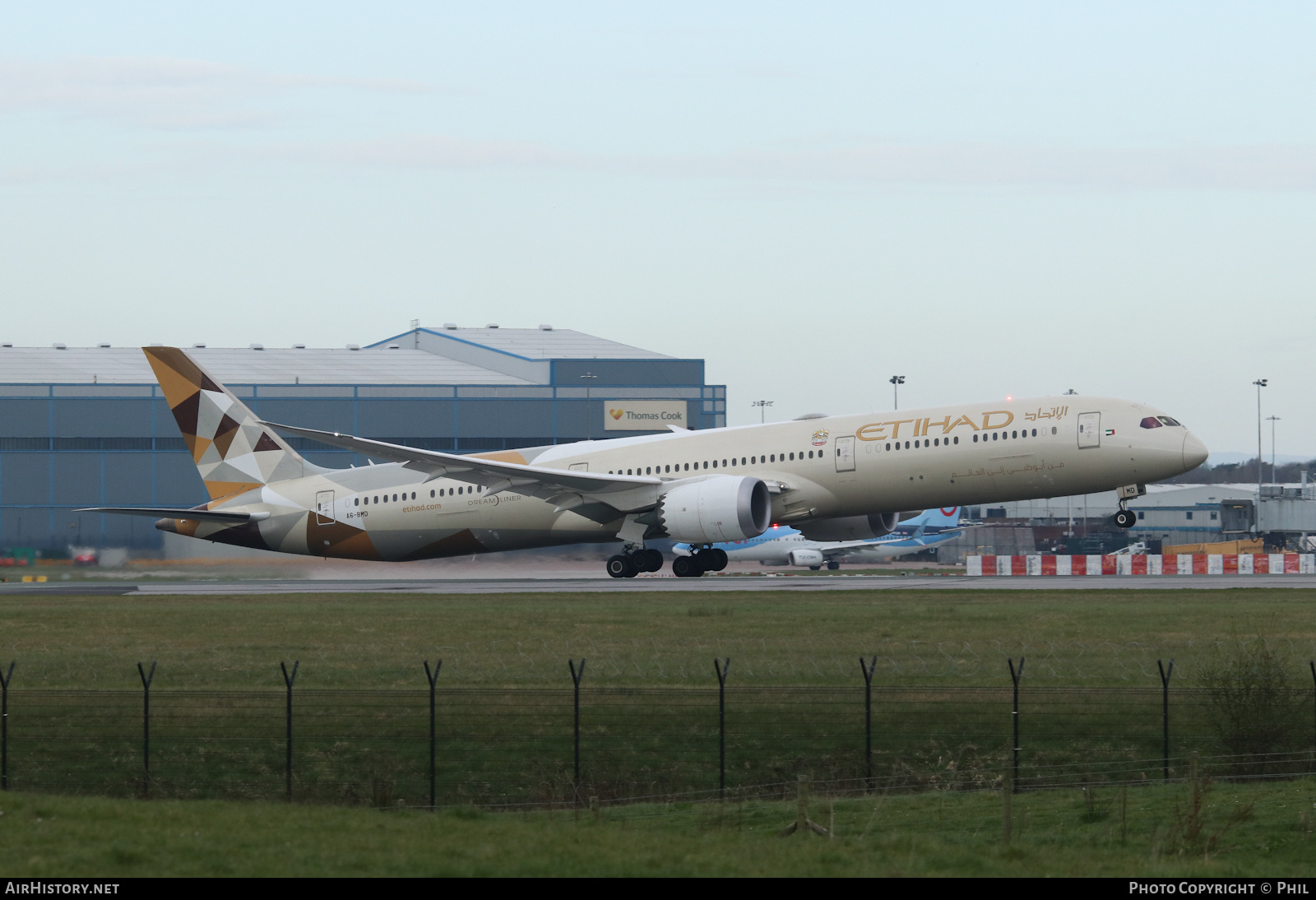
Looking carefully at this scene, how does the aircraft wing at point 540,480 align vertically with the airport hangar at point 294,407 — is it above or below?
below

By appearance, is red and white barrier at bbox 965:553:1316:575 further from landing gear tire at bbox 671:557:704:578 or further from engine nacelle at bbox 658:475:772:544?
engine nacelle at bbox 658:475:772:544

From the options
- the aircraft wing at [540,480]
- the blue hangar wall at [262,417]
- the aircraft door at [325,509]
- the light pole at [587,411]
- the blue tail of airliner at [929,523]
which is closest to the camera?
the aircraft wing at [540,480]

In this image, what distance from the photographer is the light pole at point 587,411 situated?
94425mm

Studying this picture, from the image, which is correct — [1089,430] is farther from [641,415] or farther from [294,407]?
[294,407]

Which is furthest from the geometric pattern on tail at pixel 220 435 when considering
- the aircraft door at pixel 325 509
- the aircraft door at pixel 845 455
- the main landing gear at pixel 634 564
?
the aircraft door at pixel 845 455

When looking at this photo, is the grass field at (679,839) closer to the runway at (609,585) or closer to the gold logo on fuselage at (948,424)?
the runway at (609,585)

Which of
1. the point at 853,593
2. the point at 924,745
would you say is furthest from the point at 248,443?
the point at 924,745

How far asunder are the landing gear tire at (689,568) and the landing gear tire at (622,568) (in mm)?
1715

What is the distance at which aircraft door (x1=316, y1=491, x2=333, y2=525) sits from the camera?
52.0 meters

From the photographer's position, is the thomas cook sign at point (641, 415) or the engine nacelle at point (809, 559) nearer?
the engine nacelle at point (809, 559)

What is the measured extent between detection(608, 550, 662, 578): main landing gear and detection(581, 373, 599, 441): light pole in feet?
147

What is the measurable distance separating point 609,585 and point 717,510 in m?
4.51
